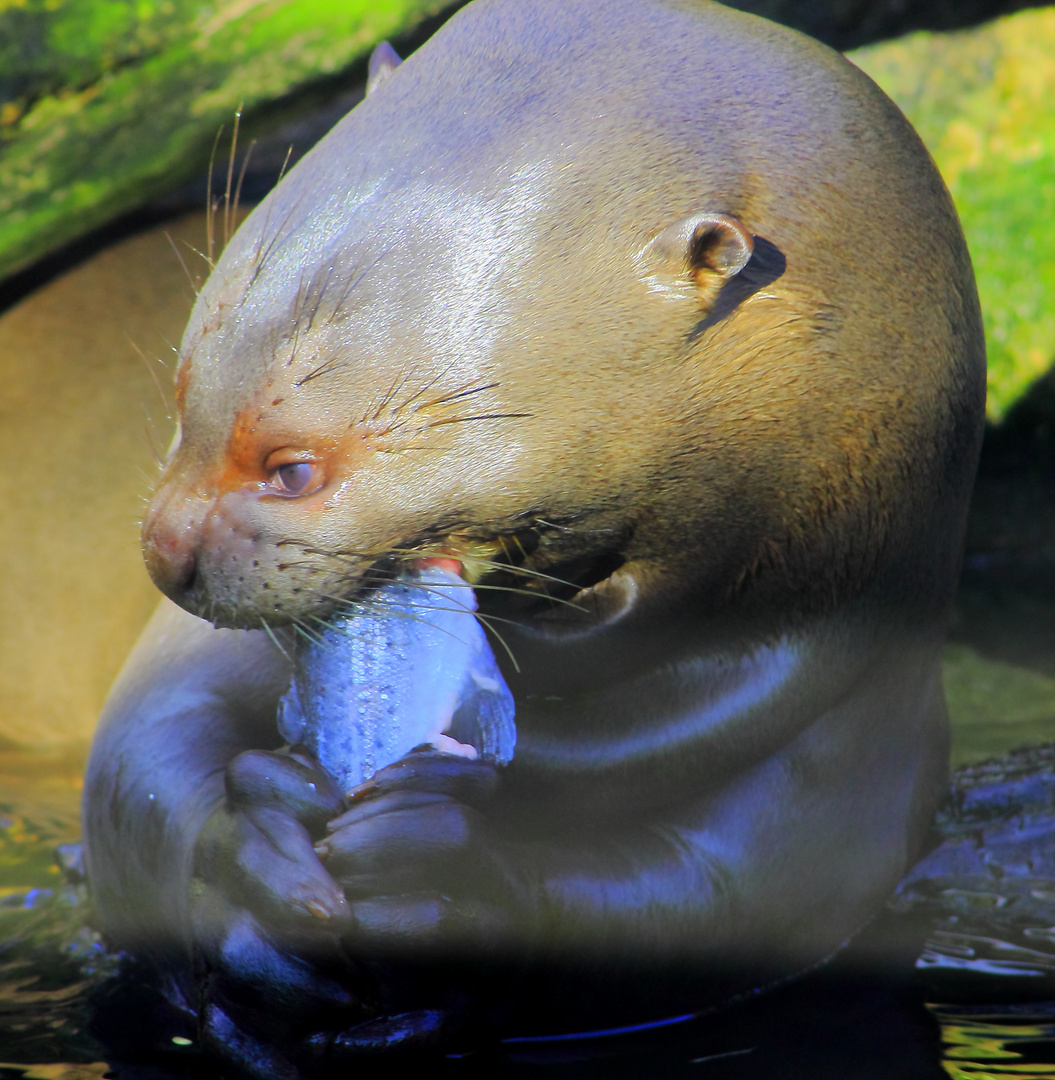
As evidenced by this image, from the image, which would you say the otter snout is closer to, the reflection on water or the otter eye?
the otter eye

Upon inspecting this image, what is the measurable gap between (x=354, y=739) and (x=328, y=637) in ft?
0.45

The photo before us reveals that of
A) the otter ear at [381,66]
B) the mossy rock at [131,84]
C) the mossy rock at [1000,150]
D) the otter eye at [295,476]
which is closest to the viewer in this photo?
the otter eye at [295,476]

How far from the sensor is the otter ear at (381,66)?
2.08 meters

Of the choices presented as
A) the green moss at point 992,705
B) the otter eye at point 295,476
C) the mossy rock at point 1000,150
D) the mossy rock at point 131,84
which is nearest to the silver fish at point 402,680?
the otter eye at point 295,476

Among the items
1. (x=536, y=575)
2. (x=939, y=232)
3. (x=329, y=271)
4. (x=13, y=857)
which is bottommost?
(x=13, y=857)

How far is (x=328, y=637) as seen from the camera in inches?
73.7

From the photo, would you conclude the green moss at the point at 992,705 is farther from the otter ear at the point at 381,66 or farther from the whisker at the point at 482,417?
the otter ear at the point at 381,66

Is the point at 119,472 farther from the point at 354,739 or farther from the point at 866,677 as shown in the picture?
the point at 866,677

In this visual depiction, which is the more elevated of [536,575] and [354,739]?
[536,575]

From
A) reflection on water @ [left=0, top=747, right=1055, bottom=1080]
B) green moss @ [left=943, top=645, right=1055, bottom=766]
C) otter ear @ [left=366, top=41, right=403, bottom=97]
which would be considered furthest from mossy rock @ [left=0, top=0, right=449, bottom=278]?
green moss @ [left=943, top=645, right=1055, bottom=766]

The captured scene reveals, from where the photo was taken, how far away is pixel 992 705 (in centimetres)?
337

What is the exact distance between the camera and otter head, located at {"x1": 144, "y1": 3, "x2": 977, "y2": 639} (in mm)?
1739

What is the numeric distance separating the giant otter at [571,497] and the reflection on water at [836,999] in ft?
0.23

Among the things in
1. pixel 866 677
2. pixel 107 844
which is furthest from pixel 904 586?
pixel 107 844
